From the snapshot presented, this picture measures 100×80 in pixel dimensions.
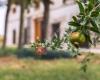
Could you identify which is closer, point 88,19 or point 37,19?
point 88,19

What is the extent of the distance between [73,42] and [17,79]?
32.6ft

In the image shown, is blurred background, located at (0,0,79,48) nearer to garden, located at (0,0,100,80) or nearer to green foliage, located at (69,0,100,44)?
garden, located at (0,0,100,80)

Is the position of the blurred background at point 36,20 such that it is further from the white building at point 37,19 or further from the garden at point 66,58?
the garden at point 66,58

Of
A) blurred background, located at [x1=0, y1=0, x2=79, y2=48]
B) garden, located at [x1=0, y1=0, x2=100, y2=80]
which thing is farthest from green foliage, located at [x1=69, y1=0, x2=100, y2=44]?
blurred background, located at [x1=0, y1=0, x2=79, y2=48]

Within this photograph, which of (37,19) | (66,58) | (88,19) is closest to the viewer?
(88,19)

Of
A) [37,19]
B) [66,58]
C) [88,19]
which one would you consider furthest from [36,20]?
[88,19]

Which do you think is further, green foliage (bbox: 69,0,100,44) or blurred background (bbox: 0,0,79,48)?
blurred background (bbox: 0,0,79,48)

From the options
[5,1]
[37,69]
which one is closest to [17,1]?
[5,1]

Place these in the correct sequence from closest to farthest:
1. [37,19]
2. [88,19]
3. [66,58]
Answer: [88,19]
[66,58]
[37,19]

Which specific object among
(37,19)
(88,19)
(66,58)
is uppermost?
(37,19)

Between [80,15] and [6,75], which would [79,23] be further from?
[6,75]

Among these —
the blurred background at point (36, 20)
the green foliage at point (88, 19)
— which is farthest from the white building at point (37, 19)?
the green foliage at point (88, 19)

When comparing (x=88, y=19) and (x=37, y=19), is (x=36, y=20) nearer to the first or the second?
(x=37, y=19)

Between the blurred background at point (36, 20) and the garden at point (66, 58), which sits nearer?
the garden at point (66, 58)
